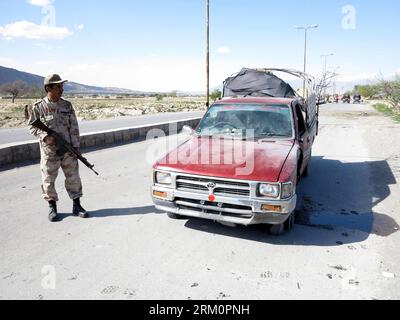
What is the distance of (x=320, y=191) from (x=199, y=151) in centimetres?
293

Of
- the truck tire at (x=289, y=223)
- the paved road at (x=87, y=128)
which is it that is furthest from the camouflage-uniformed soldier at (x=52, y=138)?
the paved road at (x=87, y=128)

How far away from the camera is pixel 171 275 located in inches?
127

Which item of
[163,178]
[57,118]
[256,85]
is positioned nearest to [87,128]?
[256,85]

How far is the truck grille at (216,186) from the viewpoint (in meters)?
3.72

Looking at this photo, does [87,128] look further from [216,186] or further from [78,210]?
[216,186]

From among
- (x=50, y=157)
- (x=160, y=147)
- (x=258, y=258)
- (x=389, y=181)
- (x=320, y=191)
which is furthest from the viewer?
(x=160, y=147)

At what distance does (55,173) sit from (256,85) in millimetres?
5693

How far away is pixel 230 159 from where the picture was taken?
4066 millimetres

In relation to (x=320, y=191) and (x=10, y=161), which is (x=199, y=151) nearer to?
(x=320, y=191)

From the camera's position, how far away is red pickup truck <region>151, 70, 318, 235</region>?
145 inches

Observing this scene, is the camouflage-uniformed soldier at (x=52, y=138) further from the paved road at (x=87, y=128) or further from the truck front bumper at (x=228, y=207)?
the paved road at (x=87, y=128)

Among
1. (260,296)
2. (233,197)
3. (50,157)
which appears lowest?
(260,296)

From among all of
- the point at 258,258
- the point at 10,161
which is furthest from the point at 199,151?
the point at 10,161

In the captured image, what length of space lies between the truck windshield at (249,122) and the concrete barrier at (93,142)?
16.7ft
